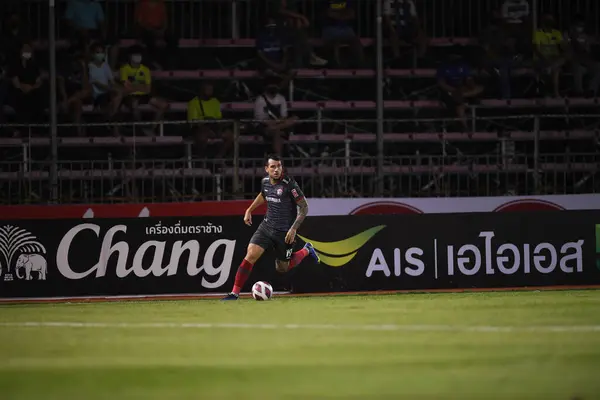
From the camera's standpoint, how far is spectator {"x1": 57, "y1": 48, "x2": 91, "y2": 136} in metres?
24.2

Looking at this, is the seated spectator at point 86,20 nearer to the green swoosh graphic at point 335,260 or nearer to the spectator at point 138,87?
the spectator at point 138,87

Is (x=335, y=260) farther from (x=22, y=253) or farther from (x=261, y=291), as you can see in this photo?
(x=22, y=253)

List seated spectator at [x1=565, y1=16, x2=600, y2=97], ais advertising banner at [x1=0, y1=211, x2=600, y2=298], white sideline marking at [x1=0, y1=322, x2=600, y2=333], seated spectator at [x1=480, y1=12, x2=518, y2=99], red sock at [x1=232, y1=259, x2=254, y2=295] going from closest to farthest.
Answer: white sideline marking at [x1=0, y1=322, x2=600, y2=333]
red sock at [x1=232, y1=259, x2=254, y2=295]
ais advertising banner at [x1=0, y1=211, x2=600, y2=298]
seated spectator at [x1=480, y1=12, x2=518, y2=99]
seated spectator at [x1=565, y1=16, x2=600, y2=97]

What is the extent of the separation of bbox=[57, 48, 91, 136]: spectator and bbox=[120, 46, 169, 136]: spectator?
2.67 ft

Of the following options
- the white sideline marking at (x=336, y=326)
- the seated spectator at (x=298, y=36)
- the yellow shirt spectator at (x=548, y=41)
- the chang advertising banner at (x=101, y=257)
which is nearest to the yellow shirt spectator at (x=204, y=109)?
the seated spectator at (x=298, y=36)

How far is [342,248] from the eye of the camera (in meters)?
20.4

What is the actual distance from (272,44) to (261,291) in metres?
8.52

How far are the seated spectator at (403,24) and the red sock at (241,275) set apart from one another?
9039mm

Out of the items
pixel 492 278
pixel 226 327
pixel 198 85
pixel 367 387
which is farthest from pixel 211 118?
pixel 367 387

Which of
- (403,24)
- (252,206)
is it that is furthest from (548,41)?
(252,206)

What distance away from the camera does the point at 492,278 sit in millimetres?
20391

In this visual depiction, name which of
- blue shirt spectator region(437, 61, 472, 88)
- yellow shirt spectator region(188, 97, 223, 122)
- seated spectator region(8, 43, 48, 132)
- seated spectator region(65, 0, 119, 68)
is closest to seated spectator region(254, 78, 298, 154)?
yellow shirt spectator region(188, 97, 223, 122)

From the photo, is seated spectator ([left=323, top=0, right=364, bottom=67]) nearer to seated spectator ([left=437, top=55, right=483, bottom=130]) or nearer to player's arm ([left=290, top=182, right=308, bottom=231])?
seated spectator ([left=437, top=55, right=483, bottom=130])

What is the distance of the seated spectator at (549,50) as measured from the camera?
2602 centimetres
